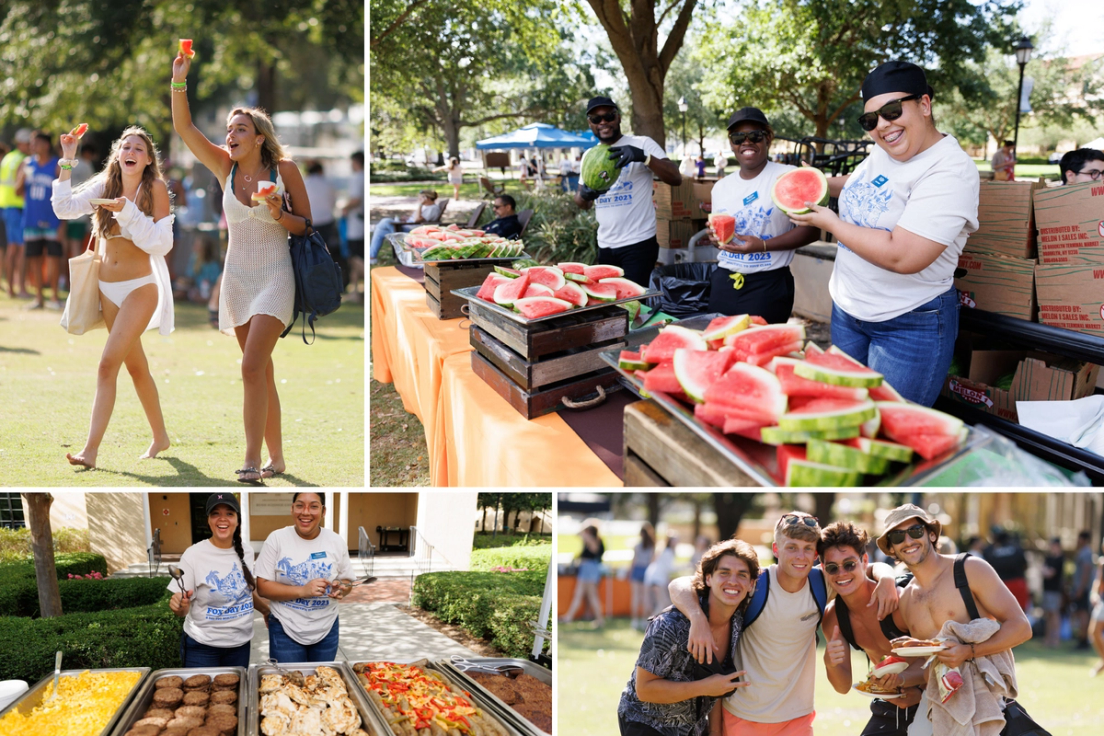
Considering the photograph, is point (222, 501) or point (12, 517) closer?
point (222, 501)

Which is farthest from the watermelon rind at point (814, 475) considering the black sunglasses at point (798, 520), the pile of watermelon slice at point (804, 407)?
the black sunglasses at point (798, 520)

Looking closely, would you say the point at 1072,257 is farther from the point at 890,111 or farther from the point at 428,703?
the point at 428,703

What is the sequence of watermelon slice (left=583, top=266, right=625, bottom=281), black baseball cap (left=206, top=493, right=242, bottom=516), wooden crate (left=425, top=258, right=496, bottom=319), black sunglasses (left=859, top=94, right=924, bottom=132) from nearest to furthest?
black sunglasses (left=859, top=94, right=924, bottom=132) < watermelon slice (left=583, top=266, right=625, bottom=281) < black baseball cap (left=206, top=493, right=242, bottom=516) < wooden crate (left=425, top=258, right=496, bottom=319)

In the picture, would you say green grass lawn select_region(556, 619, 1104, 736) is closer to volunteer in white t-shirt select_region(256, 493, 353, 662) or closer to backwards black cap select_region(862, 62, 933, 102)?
volunteer in white t-shirt select_region(256, 493, 353, 662)

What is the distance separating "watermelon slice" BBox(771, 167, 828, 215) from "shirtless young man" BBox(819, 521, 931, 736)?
128 centimetres

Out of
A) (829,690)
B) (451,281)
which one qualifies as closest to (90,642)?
(451,281)

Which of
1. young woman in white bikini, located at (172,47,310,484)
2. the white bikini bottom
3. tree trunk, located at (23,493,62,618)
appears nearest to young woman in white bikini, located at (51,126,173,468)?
the white bikini bottom

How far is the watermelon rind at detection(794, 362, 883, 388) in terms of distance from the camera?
6.05 feet

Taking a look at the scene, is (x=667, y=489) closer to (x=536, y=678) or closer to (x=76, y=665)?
(x=536, y=678)

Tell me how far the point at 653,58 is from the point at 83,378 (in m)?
7.27

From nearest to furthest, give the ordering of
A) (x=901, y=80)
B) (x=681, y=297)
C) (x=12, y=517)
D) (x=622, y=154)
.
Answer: (x=901, y=80) → (x=681, y=297) → (x=622, y=154) → (x=12, y=517)

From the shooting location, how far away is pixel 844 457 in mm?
1730

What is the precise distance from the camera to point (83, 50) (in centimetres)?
1556

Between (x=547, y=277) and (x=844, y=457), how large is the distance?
5.48 ft
